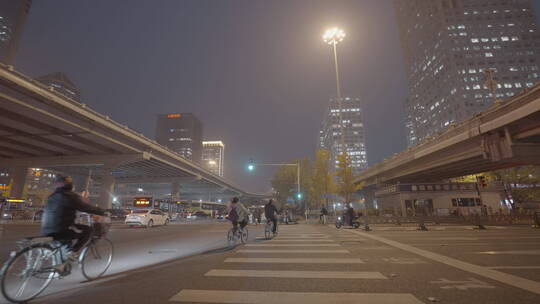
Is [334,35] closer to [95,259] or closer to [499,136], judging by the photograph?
[499,136]

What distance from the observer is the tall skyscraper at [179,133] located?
631 feet

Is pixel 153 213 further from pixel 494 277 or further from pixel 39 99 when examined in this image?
pixel 494 277

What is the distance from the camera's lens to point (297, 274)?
5.41m

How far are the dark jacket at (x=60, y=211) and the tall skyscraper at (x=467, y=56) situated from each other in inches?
4494

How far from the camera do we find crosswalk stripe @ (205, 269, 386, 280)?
17.1ft

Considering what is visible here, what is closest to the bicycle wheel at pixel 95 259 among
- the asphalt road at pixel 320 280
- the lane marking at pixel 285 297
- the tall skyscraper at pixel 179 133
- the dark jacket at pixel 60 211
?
the asphalt road at pixel 320 280

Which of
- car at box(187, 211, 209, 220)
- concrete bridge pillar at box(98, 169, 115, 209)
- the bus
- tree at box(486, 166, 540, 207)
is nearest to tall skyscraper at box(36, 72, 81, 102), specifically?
the bus

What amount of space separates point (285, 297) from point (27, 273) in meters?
4.49

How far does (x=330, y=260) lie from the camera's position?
682 cm

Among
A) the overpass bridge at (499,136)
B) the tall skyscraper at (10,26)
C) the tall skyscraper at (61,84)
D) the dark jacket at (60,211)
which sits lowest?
the dark jacket at (60,211)

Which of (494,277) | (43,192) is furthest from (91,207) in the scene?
(43,192)

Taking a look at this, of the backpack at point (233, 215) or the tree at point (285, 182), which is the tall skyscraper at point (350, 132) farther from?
the backpack at point (233, 215)

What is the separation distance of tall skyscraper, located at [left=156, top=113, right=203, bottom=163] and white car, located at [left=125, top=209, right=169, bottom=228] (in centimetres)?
17376

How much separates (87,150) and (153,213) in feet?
66.9
